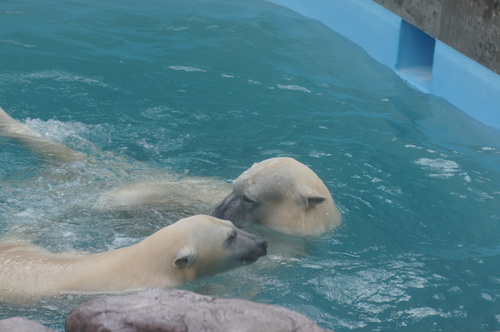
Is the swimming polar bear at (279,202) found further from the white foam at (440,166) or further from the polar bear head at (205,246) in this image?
the white foam at (440,166)

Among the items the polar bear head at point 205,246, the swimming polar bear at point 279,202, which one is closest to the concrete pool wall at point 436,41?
the swimming polar bear at point 279,202

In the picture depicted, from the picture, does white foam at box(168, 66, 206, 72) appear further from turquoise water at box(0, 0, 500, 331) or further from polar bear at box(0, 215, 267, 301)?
polar bear at box(0, 215, 267, 301)

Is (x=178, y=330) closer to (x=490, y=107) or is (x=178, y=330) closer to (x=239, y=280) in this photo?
(x=239, y=280)

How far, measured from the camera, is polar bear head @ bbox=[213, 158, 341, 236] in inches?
207

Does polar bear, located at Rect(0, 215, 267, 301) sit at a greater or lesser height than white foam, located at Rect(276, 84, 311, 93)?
lesser

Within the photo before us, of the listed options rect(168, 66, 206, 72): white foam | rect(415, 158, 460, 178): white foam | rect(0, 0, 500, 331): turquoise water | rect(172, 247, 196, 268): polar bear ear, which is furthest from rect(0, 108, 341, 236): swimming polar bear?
rect(168, 66, 206, 72): white foam

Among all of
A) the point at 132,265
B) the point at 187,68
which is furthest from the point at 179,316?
the point at 187,68

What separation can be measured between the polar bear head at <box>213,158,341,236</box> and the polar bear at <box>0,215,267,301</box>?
536 mm

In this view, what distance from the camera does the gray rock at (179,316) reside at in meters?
3.13

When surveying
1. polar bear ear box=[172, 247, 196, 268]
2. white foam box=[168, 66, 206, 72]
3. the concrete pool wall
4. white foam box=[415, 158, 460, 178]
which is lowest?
white foam box=[415, 158, 460, 178]

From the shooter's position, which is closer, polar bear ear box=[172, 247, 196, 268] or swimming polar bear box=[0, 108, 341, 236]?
polar bear ear box=[172, 247, 196, 268]

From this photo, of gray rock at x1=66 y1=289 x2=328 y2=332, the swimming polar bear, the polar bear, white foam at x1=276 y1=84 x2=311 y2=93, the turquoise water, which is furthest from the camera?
white foam at x1=276 y1=84 x2=311 y2=93

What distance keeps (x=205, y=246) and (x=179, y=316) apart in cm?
150

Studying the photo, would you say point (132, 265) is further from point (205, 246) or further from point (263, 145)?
point (263, 145)
